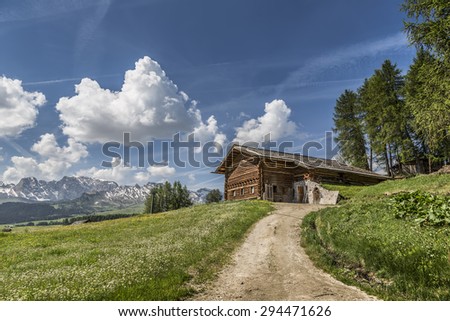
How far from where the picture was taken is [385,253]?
10438mm

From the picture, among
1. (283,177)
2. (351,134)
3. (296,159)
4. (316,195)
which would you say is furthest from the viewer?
(351,134)

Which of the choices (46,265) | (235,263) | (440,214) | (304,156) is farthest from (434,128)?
(304,156)

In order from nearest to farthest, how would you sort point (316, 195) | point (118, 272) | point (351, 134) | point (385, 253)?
point (118, 272) → point (385, 253) → point (316, 195) → point (351, 134)

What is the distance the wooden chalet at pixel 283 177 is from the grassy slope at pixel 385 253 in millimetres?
23394

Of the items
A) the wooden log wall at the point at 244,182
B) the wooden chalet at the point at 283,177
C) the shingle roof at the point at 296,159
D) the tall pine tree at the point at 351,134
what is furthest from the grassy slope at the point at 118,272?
the tall pine tree at the point at 351,134

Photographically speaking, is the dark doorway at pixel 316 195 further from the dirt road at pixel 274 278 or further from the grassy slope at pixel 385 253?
the dirt road at pixel 274 278

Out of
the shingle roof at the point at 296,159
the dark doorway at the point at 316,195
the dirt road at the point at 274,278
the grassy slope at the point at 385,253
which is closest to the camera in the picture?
the grassy slope at the point at 385,253

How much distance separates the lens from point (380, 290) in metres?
8.77

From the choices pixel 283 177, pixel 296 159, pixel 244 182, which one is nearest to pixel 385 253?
pixel 283 177

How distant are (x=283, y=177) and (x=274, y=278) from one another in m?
33.8

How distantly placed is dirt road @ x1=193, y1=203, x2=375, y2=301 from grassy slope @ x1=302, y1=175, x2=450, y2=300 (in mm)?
696

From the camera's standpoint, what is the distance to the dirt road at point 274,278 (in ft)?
28.6

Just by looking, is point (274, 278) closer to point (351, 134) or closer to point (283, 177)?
point (283, 177)
